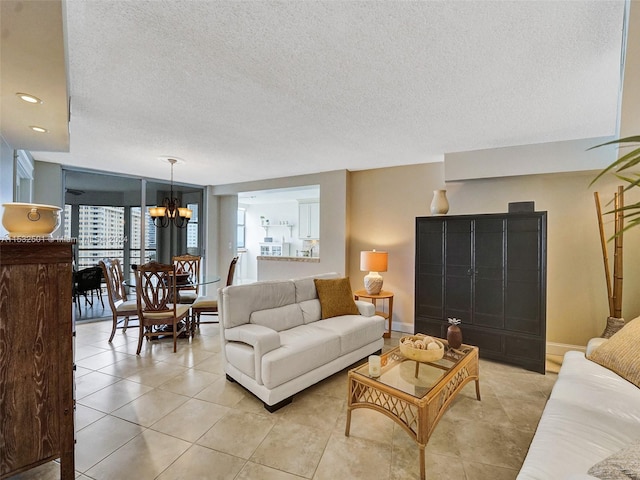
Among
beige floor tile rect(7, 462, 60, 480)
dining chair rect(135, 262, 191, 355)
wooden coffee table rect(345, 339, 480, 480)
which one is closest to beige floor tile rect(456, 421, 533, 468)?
wooden coffee table rect(345, 339, 480, 480)

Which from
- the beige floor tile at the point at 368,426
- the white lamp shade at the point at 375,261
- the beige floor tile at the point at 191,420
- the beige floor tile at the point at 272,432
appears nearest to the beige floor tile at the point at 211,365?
the beige floor tile at the point at 272,432

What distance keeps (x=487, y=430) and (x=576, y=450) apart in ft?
3.04

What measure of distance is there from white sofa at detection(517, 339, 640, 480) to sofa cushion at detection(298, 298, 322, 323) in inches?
86.4

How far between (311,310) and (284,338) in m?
0.71

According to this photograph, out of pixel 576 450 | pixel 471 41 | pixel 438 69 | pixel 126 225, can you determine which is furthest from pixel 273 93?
pixel 126 225

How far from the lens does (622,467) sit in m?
0.98

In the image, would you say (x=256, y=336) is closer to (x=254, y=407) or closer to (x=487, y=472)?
(x=254, y=407)

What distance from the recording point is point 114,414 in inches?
91.4

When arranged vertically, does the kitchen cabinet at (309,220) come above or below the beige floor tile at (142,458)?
above

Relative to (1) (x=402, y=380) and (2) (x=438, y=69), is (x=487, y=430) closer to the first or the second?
(1) (x=402, y=380)

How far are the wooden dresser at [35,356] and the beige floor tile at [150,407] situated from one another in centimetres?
64

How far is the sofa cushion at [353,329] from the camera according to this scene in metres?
3.02

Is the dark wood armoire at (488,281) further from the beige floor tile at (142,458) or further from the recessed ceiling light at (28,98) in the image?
the recessed ceiling light at (28,98)

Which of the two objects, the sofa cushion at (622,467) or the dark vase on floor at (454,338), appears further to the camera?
the dark vase on floor at (454,338)
